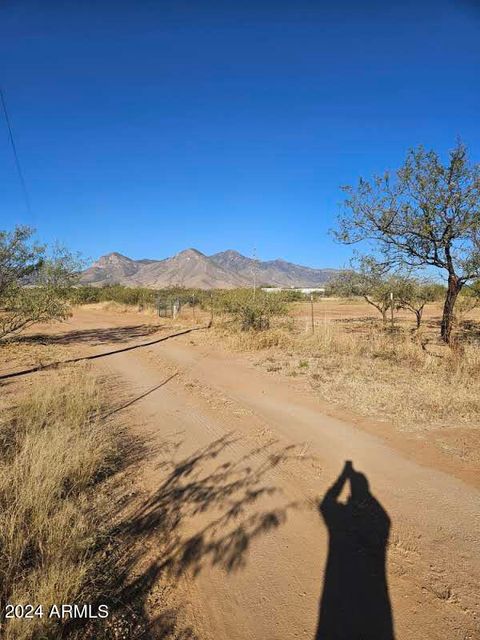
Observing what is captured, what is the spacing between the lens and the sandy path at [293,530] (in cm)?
260

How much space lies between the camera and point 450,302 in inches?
451

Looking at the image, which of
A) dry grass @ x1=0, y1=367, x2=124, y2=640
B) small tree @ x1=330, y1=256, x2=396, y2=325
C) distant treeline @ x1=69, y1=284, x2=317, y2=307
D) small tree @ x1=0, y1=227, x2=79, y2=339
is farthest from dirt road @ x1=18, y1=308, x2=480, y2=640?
distant treeline @ x1=69, y1=284, x2=317, y2=307

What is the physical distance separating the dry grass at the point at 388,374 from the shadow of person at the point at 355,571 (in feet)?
8.79

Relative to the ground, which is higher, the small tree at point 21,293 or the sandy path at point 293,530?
the small tree at point 21,293

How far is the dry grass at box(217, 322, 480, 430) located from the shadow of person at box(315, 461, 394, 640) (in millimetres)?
2678

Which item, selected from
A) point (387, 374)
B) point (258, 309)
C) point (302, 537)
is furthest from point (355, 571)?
point (258, 309)

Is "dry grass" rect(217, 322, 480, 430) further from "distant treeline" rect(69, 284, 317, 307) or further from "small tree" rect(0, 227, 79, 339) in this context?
"distant treeline" rect(69, 284, 317, 307)

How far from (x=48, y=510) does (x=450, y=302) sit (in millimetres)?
11781

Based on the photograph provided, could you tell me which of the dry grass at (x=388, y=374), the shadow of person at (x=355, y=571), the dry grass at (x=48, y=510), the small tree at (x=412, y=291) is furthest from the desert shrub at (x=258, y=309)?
the shadow of person at (x=355, y=571)

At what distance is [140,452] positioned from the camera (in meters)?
5.16

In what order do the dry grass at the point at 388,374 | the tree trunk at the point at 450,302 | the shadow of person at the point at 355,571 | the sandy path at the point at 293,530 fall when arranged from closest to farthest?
the shadow of person at the point at 355,571 → the sandy path at the point at 293,530 → the dry grass at the point at 388,374 → the tree trunk at the point at 450,302

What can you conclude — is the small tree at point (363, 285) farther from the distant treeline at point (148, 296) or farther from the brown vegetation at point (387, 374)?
the distant treeline at point (148, 296)

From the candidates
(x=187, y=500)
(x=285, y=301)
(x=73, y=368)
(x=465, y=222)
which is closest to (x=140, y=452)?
(x=187, y=500)

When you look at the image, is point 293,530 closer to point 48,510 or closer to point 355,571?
point 355,571
